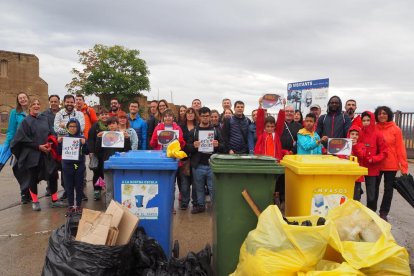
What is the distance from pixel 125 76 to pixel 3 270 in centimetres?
2575

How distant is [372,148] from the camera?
4.71 metres

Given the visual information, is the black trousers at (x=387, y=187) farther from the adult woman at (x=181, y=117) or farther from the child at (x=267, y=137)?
the adult woman at (x=181, y=117)

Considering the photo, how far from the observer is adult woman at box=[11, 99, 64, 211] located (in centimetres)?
524

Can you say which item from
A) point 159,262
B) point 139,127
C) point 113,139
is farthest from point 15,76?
point 159,262

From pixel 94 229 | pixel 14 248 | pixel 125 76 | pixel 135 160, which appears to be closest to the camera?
pixel 94 229

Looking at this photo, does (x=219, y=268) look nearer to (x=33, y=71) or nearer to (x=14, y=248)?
(x=14, y=248)

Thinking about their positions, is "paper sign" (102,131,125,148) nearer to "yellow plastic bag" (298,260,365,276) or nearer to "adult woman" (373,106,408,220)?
"yellow plastic bag" (298,260,365,276)

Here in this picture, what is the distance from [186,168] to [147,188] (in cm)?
219

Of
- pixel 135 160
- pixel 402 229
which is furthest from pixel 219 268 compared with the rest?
pixel 402 229

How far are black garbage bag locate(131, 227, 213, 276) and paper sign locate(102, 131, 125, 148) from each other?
1.99 metres

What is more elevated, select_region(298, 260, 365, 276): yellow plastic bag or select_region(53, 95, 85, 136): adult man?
select_region(53, 95, 85, 136): adult man

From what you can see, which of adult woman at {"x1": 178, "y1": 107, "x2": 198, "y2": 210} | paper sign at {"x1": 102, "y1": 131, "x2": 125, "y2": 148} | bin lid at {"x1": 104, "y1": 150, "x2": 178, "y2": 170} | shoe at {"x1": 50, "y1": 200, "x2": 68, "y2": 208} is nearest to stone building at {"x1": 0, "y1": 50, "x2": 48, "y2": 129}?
shoe at {"x1": 50, "y1": 200, "x2": 68, "y2": 208}

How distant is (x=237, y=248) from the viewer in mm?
2916

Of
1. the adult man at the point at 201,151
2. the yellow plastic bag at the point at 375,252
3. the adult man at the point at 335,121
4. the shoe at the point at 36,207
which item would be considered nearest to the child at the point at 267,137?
the adult man at the point at 201,151
